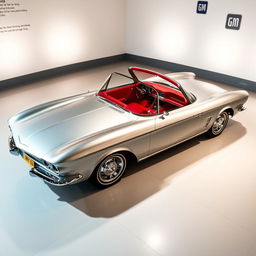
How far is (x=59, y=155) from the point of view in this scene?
300 cm

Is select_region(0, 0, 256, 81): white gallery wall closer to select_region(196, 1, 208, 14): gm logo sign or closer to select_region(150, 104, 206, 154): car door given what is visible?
select_region(196, 1, 208, 14): gm logo sign

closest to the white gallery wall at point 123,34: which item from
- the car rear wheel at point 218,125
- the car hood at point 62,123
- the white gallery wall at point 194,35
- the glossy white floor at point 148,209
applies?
the white gallery wall at point 194,35

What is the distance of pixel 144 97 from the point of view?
441 centimetres

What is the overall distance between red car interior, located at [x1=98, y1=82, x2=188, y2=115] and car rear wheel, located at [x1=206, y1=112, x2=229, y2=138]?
0.75m

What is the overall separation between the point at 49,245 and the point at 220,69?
593 cm

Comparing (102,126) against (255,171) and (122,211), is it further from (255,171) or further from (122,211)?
(255,171)

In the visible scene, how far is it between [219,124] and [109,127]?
2.10 metres

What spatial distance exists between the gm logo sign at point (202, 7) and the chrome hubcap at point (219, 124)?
347cm

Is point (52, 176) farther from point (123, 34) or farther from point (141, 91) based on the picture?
point (123, 34)

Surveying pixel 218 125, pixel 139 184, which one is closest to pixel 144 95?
pixel 218 125

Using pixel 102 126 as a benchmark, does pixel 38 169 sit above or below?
below

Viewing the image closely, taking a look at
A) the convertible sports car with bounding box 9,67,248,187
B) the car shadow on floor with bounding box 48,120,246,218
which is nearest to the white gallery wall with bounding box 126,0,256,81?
the convertible sports car with bounding box 9,67,248,187

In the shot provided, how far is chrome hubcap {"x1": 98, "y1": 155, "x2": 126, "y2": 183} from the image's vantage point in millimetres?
3398

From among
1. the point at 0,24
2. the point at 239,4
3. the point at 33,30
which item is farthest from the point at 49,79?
the point at 239,4
